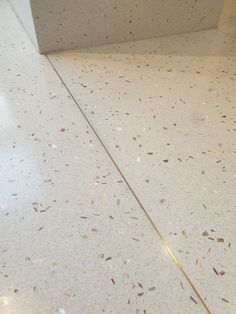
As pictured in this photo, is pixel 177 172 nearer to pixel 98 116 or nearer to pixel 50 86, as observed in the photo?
pixel 98 116

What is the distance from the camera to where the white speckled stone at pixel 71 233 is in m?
0.43

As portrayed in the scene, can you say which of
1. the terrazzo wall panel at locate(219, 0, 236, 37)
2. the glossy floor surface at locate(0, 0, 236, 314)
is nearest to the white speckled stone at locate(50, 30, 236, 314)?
the glossy floor surface at locate(0, 0, 236, 314)

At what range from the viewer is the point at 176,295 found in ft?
1.43

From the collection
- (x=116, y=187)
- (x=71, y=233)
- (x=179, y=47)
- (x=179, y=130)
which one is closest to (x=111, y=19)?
(x=179, y=47)

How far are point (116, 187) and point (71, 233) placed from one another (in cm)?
13

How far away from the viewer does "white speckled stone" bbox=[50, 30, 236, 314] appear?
493mm

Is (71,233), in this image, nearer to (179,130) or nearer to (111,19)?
(179,130)

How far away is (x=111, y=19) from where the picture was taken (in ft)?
3.37

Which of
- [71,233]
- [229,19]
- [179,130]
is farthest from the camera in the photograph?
[229,19]

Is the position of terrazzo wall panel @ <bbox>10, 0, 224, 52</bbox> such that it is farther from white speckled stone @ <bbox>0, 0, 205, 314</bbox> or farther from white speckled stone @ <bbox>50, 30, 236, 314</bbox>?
white speckled stone @ <bbox>0, 0, 205, 314</bbox>

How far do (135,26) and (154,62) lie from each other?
0.68 feet

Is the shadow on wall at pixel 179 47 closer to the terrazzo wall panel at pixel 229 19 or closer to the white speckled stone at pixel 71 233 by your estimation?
the terrazzo wall panel at pixel 229 19

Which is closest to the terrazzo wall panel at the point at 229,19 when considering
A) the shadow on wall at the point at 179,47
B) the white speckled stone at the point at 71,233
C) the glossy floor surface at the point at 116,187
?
the shadow on wall at the point at 179,47

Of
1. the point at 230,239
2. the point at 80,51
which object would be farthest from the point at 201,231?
the point at 80,51
